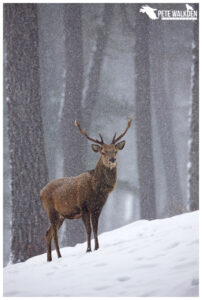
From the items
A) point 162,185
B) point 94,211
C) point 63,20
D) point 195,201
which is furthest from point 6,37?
point 162,185

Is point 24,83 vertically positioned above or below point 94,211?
above

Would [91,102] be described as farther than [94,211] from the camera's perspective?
Yes

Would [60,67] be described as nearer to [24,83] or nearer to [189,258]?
[24,83]

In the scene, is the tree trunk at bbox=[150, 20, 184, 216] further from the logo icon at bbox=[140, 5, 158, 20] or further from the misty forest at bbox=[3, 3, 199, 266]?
the logo icon at bbox=[140, 5, 158, 20]

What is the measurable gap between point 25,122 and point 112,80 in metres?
5.16

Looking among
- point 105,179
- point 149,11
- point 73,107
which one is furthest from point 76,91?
point 105,179

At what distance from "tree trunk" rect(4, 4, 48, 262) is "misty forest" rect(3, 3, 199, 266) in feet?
0.05

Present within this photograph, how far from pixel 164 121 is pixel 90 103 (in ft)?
6.79

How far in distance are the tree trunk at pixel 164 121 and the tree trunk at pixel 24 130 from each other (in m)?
2.16

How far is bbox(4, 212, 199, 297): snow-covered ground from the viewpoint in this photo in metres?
5.07

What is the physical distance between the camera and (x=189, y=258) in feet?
18.0

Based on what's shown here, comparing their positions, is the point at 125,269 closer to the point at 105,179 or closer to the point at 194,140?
the point at 105,179

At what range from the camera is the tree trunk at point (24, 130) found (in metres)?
7.16

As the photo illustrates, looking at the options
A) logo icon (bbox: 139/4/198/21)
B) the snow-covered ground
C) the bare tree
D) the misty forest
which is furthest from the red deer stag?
logo icon (bbox: 139/4/198/21)
